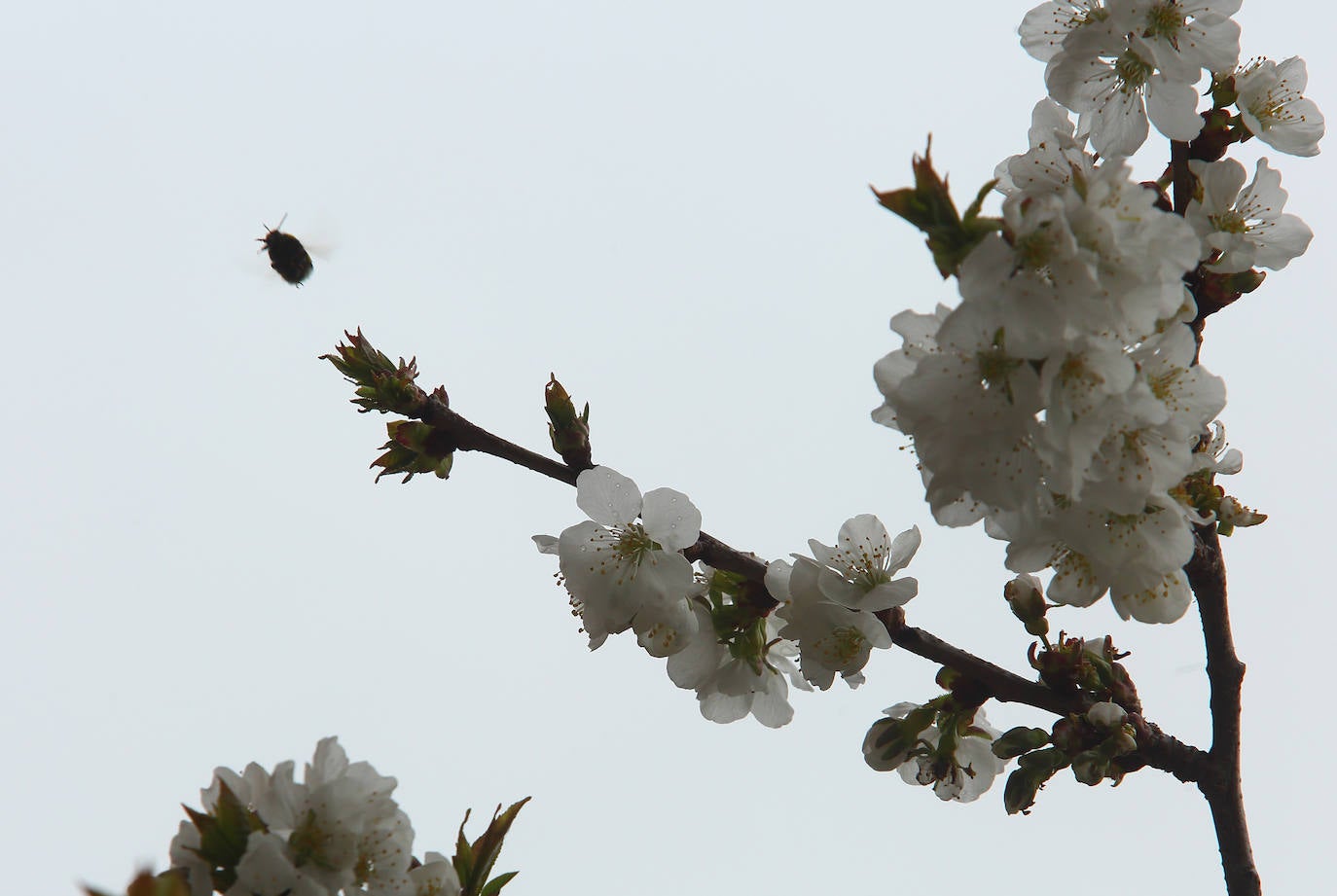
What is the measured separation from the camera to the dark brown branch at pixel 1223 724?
5.62 ft

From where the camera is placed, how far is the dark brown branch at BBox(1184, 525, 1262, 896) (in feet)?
5.62

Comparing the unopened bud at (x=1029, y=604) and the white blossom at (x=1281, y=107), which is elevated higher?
the white blossom at (x=1281, y=107)

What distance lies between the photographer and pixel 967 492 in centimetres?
144

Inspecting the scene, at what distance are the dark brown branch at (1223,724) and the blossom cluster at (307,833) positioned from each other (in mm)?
1254

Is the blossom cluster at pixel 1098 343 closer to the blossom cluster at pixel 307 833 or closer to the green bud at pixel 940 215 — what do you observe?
the green bud at pixel 940 215

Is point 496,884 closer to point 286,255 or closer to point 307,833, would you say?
point 307,833

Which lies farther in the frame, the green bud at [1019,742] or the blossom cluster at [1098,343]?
the green bud at [1019,742]

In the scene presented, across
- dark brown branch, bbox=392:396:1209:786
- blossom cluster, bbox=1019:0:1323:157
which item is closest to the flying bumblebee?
dark brown branch, bbox=392:396:1209:786

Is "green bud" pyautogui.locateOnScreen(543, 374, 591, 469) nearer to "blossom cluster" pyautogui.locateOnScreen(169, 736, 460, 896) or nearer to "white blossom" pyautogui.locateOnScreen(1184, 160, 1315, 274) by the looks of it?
"blossom cluster" pyautogui.locateOnScreen(169, 736, 460, 896)

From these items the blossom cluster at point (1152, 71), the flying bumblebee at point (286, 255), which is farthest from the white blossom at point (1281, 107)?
the flying bumblebee at point (286, 255)

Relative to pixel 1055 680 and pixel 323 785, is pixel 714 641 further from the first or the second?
pixel 323 785

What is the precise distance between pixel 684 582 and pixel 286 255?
1.94 metres

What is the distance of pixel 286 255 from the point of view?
3.15 metres

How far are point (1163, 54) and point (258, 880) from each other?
5.61ft
